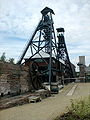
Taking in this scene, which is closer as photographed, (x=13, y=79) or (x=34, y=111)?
Answer: (x=34, y=111)

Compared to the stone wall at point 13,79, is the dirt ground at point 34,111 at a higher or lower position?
lower

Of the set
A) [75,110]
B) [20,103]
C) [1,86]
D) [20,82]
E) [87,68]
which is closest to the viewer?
[75,110]

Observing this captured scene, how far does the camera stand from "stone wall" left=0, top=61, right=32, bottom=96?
1647 cm

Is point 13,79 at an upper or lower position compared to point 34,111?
upper

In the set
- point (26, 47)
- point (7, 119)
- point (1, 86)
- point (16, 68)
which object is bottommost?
point (7, 119)

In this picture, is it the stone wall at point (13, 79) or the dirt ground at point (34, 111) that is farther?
the stone wall at point (13, 79)

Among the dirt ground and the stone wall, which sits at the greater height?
the stone wall

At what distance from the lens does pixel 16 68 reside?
1908 cm

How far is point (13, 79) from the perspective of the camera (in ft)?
60.1

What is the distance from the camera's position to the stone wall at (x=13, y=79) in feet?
54.0

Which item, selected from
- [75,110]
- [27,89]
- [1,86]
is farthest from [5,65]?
[75,110]

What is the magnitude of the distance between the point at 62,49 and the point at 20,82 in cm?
2563

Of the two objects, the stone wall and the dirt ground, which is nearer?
the dirt ground

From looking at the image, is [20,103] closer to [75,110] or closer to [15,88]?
[15,88]
